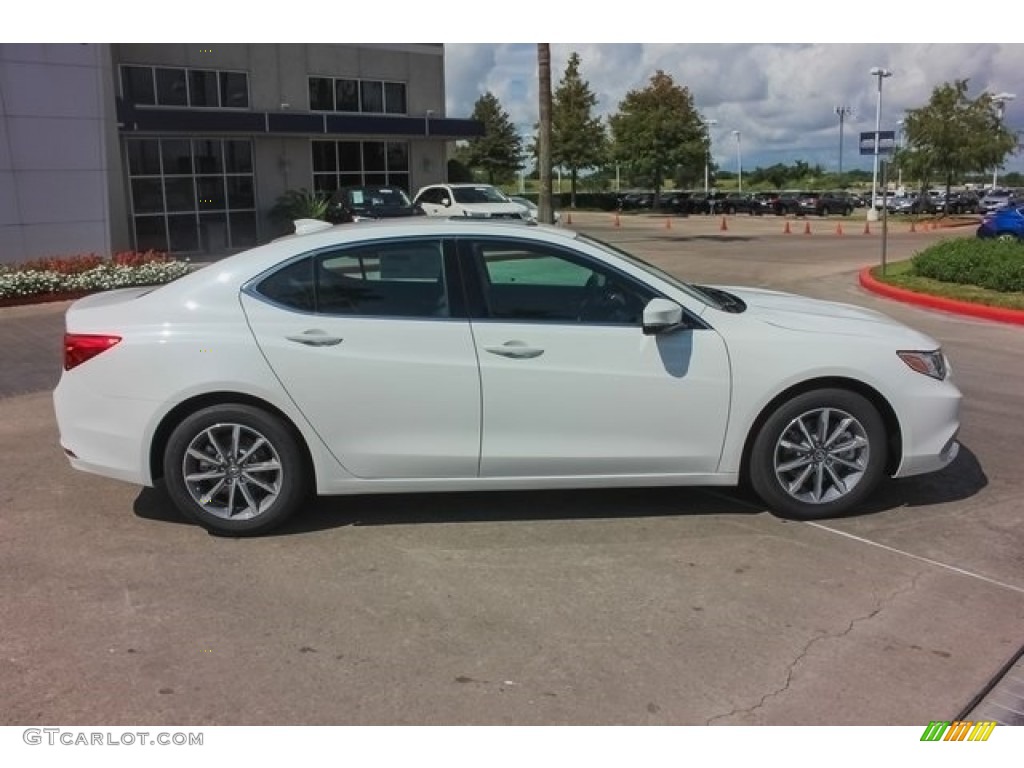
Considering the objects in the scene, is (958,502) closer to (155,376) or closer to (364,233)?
(364,233)

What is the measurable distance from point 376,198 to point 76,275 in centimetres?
1014

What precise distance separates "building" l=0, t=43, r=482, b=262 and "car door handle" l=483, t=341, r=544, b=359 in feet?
45.3

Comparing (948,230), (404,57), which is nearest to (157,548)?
(404,57)

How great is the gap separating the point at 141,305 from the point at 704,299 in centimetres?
289

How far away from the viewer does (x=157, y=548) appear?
14.7 feet

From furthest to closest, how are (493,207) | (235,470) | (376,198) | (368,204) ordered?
(493,207), (376,198), (368,204), (235,470)

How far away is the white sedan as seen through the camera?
442 centimetres

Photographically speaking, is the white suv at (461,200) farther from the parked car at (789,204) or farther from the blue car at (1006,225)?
the parked car at (789,204)

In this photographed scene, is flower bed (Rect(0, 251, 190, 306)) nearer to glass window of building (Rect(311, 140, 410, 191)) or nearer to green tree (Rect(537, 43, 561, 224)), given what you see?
green tree (Rect(537, 43, 561, 224))

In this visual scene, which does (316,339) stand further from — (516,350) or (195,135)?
(195,135)

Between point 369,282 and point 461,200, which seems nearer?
point 369,282

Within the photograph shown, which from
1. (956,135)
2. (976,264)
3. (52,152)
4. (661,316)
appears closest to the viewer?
(661,316)

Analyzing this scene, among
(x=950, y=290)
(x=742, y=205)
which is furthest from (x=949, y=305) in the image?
(x=742, y=205)

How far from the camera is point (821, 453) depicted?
464 centimetres
